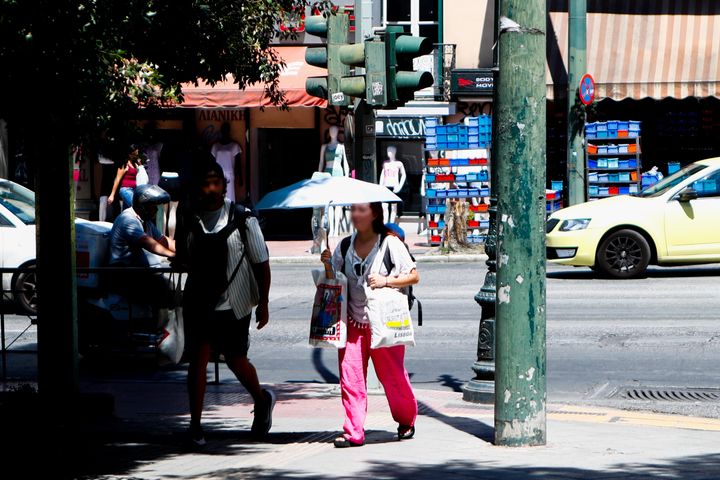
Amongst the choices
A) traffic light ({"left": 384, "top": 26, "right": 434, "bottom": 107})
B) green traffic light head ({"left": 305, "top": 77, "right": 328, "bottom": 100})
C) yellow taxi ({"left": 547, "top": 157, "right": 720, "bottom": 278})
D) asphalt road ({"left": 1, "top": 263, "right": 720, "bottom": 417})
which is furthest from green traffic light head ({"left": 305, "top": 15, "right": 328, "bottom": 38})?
yellow taxi ({"left": 547, "top": 157, "right": 720, "bottom": 278})

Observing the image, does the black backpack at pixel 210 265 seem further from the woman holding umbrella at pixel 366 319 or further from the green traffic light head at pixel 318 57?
the green traffic light head at pixel 318 57

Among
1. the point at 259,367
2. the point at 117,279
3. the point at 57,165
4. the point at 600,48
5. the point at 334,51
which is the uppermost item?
the point at 600,48

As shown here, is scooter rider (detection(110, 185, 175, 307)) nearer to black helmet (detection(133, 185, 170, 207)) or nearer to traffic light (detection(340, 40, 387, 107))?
black helmet (detection(133, 185, 170, 207))

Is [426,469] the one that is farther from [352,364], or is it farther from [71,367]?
[71,367]

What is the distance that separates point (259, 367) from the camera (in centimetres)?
1204

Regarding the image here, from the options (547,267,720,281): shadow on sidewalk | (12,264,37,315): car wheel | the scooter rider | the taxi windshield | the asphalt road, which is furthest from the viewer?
(547,267,720,281): shadow on sidewalk

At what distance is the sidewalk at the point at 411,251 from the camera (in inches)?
865

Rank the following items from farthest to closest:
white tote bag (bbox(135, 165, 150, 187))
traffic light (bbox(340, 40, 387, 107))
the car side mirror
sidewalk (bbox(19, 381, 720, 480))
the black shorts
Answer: white tote bag (bbox(135, 165, 150, 187)) < the car side mirror < traffic light (bbox(340, 40, 387, 107)) < the black shorts < sidewalk (bbox(19, 381, 720, 480))

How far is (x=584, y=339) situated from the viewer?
1290cm

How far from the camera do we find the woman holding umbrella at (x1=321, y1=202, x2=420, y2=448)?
810cm

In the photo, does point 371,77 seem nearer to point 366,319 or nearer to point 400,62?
point 400,62

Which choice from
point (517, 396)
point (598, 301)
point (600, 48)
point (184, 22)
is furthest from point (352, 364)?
point (600, 48)

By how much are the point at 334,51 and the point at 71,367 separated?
12.1ft

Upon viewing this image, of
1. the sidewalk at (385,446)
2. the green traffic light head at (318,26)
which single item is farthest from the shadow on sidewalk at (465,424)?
the green traffic light head at (318,26)
